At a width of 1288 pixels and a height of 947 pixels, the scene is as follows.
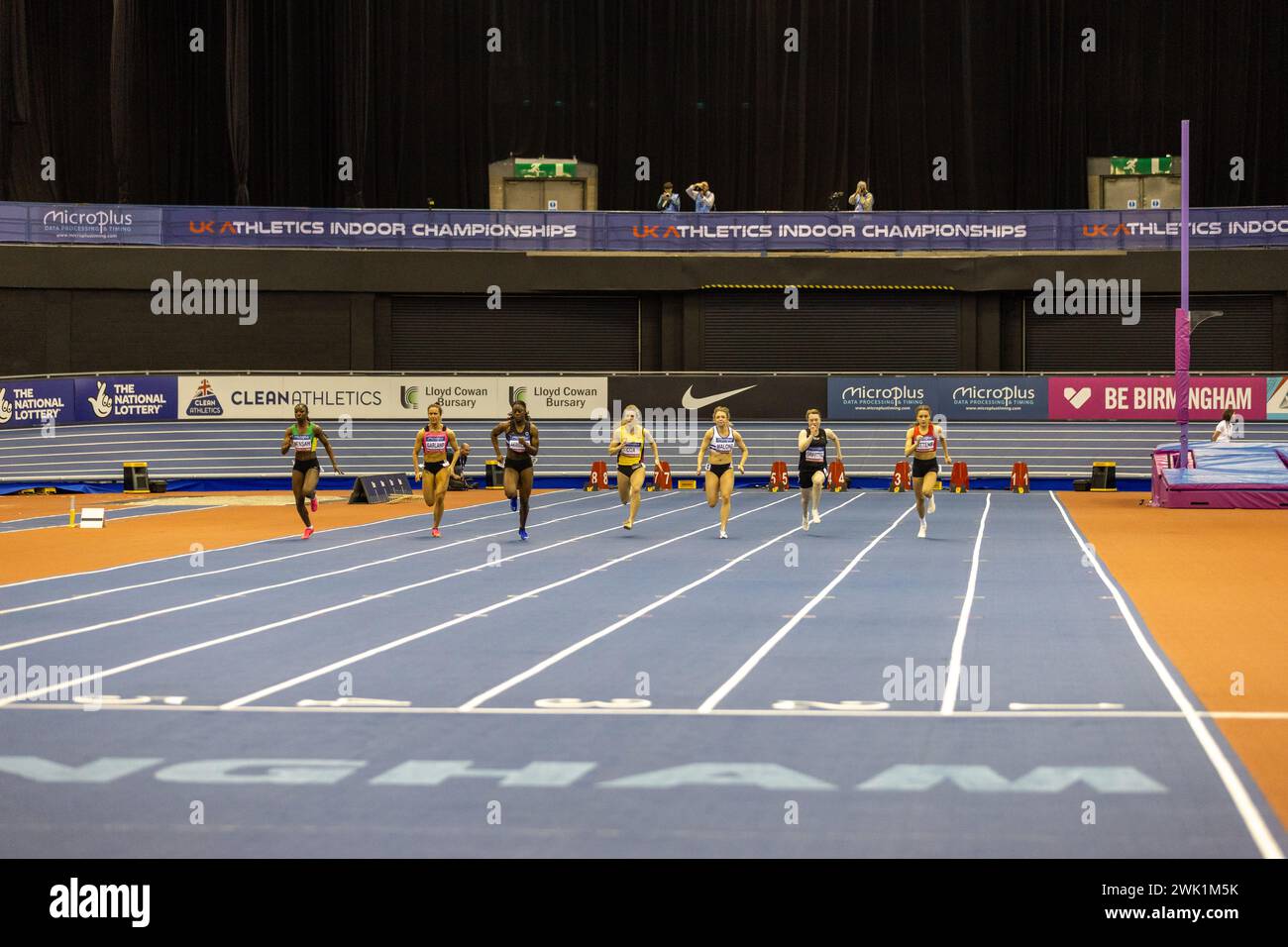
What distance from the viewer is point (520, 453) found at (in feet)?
68.7

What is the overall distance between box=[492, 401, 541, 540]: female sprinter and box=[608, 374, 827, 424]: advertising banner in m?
16.5

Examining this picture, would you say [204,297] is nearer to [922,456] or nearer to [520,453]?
[520,453]

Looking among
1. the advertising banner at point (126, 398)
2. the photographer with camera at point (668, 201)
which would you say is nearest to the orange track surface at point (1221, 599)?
the photographer with camera at point (668, 201)

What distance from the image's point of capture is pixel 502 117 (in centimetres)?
4553

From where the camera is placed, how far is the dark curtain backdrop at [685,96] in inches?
1729

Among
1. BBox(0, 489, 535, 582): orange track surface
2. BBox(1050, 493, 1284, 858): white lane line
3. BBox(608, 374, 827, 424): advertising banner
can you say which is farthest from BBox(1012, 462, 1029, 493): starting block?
BBox(1050, 493, 1284, 858): white lane line

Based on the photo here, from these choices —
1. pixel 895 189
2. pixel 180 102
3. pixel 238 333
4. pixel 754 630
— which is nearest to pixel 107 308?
pixel 238 333

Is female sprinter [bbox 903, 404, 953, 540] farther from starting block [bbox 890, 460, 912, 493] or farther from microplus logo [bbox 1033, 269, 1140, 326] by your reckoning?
microplus logo [bbox 1033, 269, 1140, 326]

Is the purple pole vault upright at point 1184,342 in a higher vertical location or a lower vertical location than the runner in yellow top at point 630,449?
higher

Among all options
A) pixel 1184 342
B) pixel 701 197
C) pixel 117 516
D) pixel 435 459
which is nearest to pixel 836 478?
pixel 701 197

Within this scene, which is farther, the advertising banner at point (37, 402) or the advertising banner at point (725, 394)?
the advertising banner at point (725, 394)
